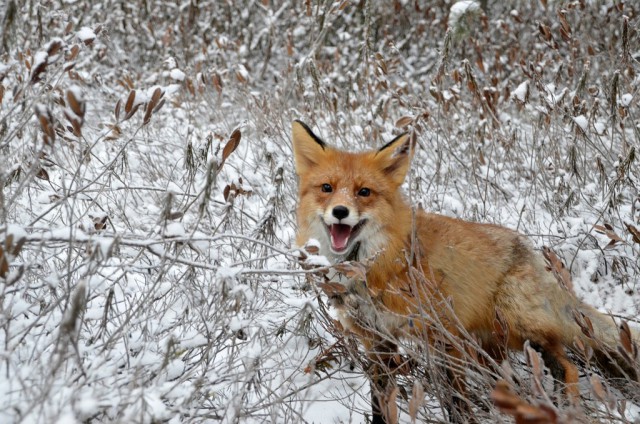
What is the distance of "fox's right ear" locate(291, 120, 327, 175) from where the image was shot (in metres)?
3.60

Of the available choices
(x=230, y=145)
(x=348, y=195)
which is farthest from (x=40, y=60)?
(x=348, y=195)

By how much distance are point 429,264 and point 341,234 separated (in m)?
0.56

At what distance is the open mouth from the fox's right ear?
0.59 metres

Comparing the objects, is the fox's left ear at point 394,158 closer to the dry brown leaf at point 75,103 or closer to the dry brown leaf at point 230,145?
the dry brown leaf at point 230,145

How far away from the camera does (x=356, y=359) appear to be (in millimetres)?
3137

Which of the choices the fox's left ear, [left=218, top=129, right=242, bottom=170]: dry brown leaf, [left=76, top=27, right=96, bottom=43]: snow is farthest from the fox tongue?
[left=76, top=27, right=96, bottom=43]: snow

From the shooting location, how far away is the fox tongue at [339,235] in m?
3.21

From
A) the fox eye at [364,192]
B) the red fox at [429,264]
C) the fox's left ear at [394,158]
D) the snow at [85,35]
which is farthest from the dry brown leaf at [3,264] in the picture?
the fox's left ear at [394,158]

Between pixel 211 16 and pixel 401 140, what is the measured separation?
9483 mm

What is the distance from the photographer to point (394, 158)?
347 cm

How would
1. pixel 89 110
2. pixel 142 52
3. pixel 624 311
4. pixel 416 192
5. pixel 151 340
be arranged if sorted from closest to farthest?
pixel 151 340
pixel 624 311
pixel 416 192
pixel 89 110
pixel 142 52

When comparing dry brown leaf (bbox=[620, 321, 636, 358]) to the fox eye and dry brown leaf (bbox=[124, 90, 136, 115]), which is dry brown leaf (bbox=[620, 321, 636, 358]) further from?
dry brown leaf (bbox=[124, 90, 136, 115])

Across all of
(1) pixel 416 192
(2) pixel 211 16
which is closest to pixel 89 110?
(2) pixel 211 16

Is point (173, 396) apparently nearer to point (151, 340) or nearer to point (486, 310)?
point (151, 340)
